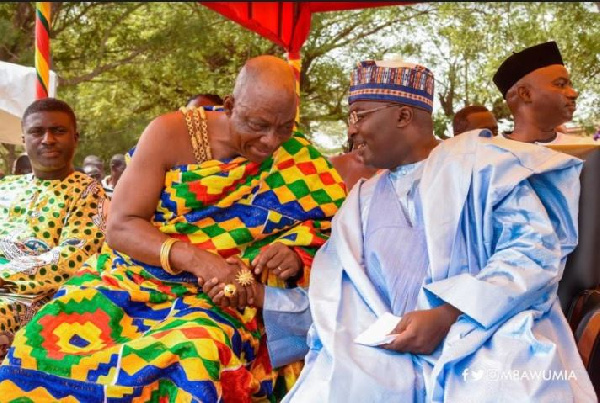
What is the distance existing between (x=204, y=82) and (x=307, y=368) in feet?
47.3

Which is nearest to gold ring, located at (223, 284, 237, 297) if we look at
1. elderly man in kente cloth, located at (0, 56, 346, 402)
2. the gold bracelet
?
elderly man in kente cloth, located at (0, 56, 346, 402)

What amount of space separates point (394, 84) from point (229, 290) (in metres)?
1.05

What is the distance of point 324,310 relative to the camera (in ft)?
9.50

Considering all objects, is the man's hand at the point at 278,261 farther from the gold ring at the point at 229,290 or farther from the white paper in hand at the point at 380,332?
the white paper in hand at the point at 380,332

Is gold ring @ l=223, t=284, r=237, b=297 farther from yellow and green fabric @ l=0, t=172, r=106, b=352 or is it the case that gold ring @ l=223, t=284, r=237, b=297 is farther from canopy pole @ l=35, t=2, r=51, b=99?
canopy pole @ l=35, t=2, r=51, b=99

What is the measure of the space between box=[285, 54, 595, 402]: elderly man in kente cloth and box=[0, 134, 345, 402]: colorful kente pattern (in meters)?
0.35

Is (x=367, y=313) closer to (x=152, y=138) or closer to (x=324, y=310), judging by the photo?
(x=324, y=310)

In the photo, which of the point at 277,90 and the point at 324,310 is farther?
the point at 277,90

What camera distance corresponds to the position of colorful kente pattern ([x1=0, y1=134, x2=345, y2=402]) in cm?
298

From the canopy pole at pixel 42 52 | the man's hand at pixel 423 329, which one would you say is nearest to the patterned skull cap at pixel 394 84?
the man's hand at pixel 423 329

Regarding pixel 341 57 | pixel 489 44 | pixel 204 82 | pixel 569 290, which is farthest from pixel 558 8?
pixel 569 290

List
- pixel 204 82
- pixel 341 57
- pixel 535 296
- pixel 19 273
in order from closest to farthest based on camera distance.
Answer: pixel 535 296
pixel 19 273
pixel 204 82
pixel 341 57

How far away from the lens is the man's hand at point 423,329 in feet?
8.43

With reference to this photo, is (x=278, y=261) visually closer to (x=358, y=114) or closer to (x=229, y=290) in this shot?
(x=229, y=290)
